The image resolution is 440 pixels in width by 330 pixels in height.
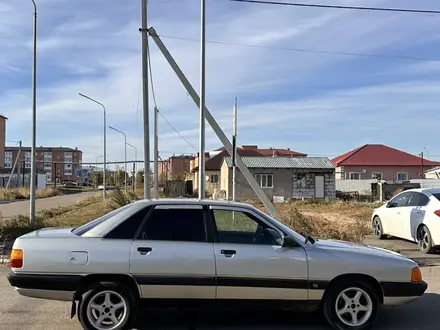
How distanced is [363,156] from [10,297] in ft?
222

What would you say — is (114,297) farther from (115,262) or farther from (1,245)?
(1,245)

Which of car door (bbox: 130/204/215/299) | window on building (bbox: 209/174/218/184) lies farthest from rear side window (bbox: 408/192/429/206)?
window on building (bbox: 209/174/218/184)

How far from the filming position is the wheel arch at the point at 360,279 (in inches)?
227

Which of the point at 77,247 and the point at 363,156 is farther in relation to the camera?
the point at 363,156

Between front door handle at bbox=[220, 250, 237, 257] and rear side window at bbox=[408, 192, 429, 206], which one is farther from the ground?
rear side window at bbox=[408, 192, 429, 206]

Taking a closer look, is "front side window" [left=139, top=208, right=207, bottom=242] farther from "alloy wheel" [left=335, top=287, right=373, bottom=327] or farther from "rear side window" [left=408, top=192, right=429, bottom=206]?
"rear side window" [left=408, top=192, right=429, bottom=206]

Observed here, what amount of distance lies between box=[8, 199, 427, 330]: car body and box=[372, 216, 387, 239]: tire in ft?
26.9

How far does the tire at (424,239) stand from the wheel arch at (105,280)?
7910 mm

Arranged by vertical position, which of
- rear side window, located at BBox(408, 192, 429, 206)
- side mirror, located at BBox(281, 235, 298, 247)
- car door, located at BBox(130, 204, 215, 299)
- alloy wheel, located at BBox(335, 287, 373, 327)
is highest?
rear side window, located at BBox(408, 192, 429, 206)

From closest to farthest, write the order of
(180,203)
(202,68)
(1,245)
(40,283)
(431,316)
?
(40,283)
(180,203)
(431,316)
(1,245)
(202,68)

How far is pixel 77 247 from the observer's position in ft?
18.4

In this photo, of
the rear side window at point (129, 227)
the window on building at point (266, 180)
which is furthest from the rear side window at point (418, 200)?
the window on building at point (266, 180)

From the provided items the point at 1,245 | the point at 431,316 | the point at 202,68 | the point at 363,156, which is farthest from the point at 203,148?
the point at 363,156

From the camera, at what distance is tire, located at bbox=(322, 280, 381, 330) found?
18.8 feet
